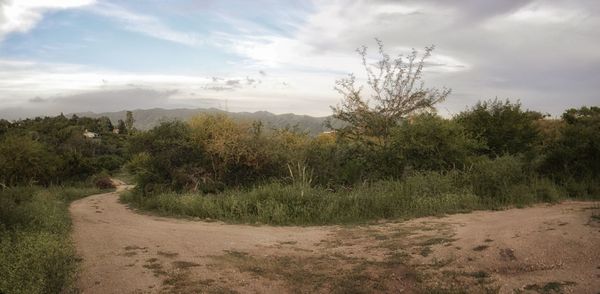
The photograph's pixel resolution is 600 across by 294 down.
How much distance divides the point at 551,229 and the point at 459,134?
1123 cm

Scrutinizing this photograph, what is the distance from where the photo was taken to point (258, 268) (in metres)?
7.72

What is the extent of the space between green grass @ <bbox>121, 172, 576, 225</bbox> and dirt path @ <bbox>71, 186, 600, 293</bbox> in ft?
5.15

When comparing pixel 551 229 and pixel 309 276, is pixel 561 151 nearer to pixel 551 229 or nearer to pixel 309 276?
pixel 551 229

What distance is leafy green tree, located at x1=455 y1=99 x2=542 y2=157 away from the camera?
22.6m

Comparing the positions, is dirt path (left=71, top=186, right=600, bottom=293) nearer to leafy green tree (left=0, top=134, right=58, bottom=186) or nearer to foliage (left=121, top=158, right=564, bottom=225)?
foliage (left=121, top=158, right=564, bottom=225)

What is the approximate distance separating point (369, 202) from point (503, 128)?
12589 millimetres

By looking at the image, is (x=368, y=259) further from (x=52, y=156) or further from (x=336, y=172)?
(x=52, y=156)

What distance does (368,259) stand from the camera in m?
7.95

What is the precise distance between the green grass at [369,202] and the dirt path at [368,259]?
157 centimetres

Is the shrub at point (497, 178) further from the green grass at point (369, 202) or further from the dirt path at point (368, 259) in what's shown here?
the dirt path at point (368, 259)

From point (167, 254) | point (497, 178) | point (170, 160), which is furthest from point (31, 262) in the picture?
point (170, 160)

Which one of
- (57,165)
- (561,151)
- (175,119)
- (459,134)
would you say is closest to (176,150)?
(175,119)

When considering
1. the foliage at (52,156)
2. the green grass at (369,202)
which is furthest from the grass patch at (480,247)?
the foliage at (52,156)

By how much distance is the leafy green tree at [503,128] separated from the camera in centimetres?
2259
